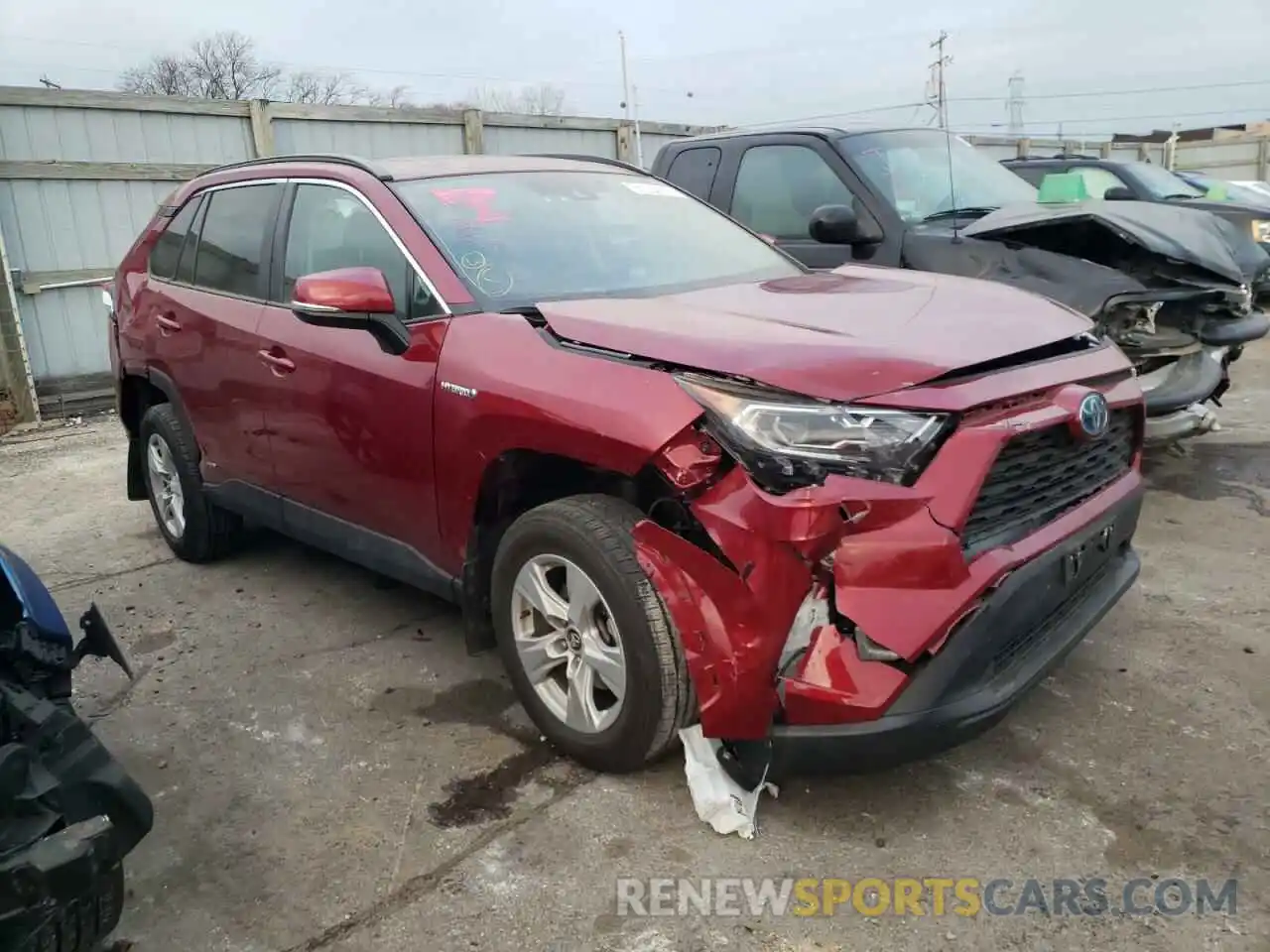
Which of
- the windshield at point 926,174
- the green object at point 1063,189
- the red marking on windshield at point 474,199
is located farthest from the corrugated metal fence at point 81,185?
the green object at point 1063,189

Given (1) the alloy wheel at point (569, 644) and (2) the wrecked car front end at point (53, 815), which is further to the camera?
(1) the alloy wheel at point (569, 644)

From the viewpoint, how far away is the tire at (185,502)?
4.73 metres

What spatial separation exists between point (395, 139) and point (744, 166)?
6.03 meters

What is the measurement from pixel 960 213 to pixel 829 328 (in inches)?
139

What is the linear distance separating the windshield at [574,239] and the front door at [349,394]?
208 millimetres

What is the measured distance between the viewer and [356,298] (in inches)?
125

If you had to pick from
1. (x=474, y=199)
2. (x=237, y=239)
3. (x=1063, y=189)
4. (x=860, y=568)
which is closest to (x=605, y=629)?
(x=860, y=568)

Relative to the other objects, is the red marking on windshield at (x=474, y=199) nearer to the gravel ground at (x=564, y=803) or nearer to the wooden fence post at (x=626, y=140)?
the gravel ground at (x=564, y=803)

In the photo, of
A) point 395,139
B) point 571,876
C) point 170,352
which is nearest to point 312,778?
point 571,876

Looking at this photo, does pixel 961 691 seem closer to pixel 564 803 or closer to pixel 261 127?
pixel 564 803

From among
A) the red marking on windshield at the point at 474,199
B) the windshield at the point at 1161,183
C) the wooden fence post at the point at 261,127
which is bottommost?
the windshield at the point at 1161,183

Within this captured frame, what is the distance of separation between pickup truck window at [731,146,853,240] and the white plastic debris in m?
3.85

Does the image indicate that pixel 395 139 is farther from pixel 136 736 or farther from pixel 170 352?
pixel 136 736

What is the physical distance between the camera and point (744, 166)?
6258 millimetres
